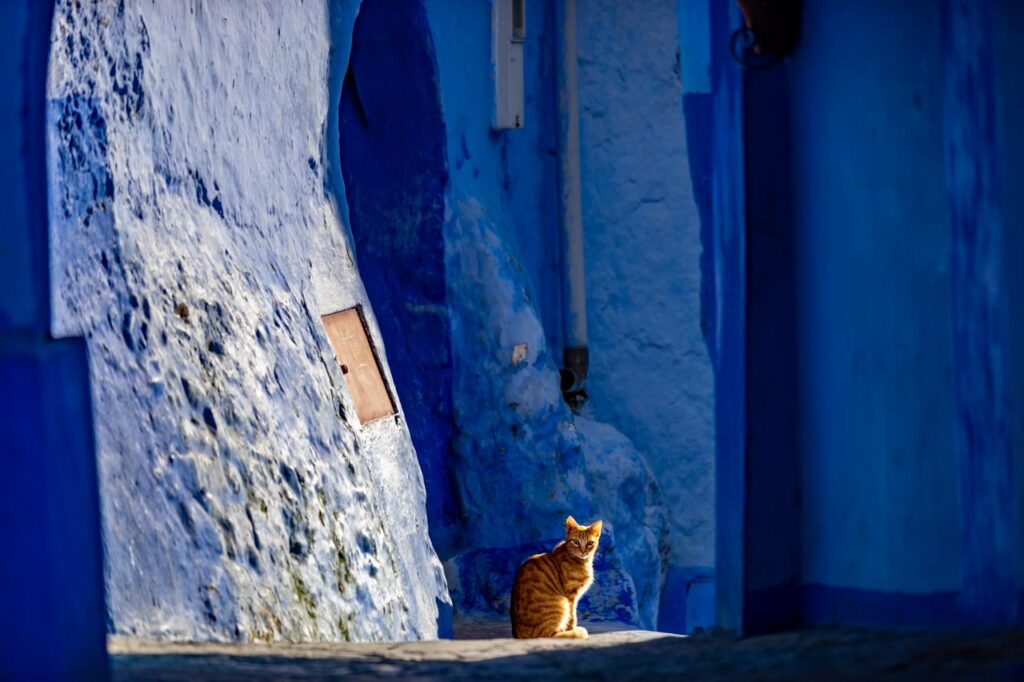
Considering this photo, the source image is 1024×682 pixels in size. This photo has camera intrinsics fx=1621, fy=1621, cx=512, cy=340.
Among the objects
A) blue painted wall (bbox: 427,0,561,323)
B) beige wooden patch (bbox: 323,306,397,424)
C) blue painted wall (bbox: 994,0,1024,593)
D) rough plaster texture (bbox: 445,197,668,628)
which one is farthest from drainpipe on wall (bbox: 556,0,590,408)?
blue painted wall (bbox: 994,0,1024,593)

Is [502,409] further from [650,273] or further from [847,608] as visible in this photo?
[847,608]

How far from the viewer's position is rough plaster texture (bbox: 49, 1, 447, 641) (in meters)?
4.73

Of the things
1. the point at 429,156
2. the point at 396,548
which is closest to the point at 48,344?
the point at 396,548

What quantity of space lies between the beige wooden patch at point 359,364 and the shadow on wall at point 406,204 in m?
2.05

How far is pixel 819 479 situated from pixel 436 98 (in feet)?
18.9

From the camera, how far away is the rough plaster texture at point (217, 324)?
4.73 meters

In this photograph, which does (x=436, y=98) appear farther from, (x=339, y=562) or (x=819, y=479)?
(x=819, y=479)

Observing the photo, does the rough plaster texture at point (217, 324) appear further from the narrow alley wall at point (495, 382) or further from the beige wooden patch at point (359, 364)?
the narrow alley wall at point (495, 382)

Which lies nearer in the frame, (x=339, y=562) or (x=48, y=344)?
(x=48, y=344)

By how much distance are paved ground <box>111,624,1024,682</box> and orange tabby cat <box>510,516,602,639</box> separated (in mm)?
3212

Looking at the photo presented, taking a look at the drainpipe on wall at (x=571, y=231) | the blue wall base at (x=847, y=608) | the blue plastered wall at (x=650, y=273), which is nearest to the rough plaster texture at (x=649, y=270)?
the blue plastered wall at (x=650, y=273)

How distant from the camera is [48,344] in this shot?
337 cm

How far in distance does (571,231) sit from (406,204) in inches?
79.5

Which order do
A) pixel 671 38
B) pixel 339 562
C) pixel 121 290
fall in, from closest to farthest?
pixel 121 290 < pixel 339 562 < pixel 671 38
